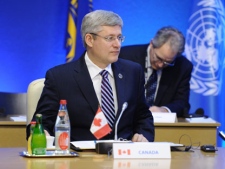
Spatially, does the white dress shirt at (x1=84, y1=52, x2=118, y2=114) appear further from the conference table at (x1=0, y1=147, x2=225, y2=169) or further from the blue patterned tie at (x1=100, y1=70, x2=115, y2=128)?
the conference table at (x1=0, y1=147, x2=225, y2=169)

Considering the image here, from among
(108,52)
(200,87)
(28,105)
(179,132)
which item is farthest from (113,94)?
(200,87)

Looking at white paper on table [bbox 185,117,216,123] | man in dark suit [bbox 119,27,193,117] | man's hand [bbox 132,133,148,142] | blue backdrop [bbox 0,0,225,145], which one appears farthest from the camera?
blue backdrop [bbox 0,0,225,145]

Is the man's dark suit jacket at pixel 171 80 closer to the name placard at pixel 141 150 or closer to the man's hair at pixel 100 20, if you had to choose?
the man's hair at pixel 100 20

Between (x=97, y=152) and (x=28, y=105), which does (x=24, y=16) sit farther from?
(x=97, y=152)

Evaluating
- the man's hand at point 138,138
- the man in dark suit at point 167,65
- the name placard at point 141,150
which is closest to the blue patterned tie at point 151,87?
the man in dark suit at point 167,65

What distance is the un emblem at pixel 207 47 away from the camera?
7.61m

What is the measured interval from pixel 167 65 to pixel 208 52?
41.9 inches

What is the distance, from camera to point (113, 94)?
466cm

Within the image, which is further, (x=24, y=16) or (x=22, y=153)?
(x=24, y=16)

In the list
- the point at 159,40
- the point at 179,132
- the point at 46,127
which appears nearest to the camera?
the point at 46,127

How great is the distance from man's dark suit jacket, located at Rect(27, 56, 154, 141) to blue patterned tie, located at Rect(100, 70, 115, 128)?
5 centimetres

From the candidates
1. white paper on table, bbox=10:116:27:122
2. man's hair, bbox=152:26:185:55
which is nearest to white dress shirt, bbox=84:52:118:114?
white paper on table, bbox=10:116:27:122

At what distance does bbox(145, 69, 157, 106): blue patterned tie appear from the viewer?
263 inches

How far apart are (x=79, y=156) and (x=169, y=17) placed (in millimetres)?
4638
